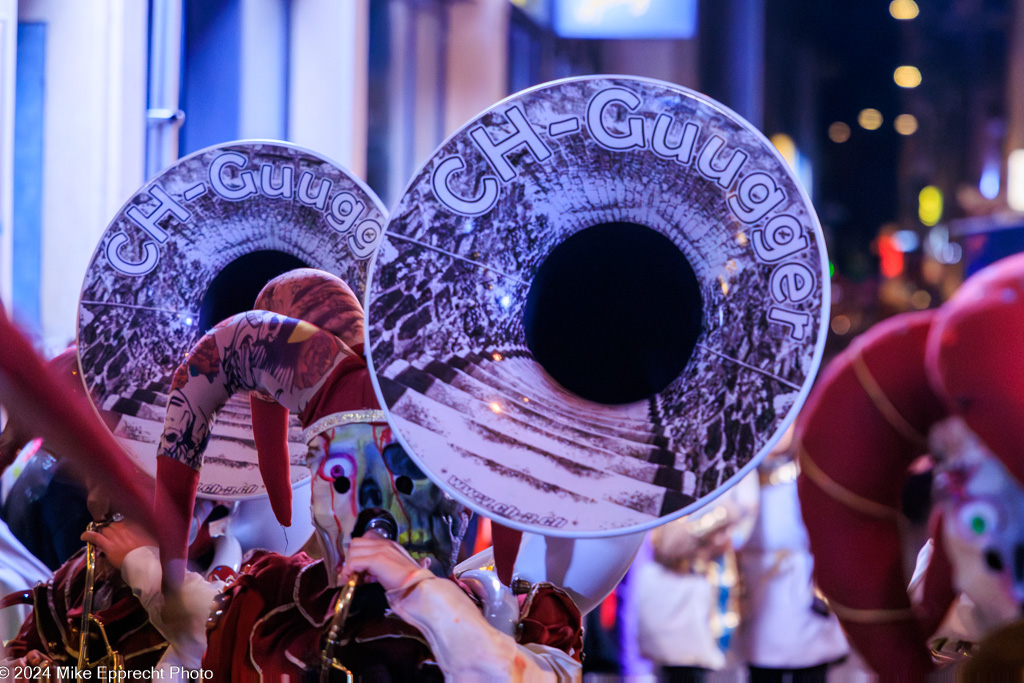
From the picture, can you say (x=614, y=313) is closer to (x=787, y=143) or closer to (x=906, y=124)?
(x=787, y=143)

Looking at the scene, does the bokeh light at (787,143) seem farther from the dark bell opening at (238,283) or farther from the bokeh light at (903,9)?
the dark bell opening at (238,283)

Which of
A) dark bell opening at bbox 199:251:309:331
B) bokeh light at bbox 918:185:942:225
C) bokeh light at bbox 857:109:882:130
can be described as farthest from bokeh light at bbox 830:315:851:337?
dark bell opening at bbox 199:251:309:331

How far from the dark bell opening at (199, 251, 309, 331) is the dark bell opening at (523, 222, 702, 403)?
0.48 m

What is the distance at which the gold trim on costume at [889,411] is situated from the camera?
2.66 feet

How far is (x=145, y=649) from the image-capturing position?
1.30 m

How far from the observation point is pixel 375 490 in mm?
1024

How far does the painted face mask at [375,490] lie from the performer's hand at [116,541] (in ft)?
1.19

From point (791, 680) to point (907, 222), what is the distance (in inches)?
407

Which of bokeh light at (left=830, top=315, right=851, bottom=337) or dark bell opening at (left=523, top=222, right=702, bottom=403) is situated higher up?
dark bell opening at (left=523, top=222, right=702, bottom=403)

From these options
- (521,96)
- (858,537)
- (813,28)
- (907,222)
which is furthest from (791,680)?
(907,222)

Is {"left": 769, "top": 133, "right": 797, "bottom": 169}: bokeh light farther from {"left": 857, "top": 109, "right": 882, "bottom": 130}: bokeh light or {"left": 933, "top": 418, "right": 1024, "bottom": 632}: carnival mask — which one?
{"left": 933, "top": 418, "right": 1024, "bottom": 632}: carnival mask

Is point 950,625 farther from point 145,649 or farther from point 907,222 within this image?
point 907,222

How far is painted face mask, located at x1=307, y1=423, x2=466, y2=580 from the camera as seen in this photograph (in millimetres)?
1025

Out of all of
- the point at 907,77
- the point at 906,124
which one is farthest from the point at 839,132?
the point at 907,77
